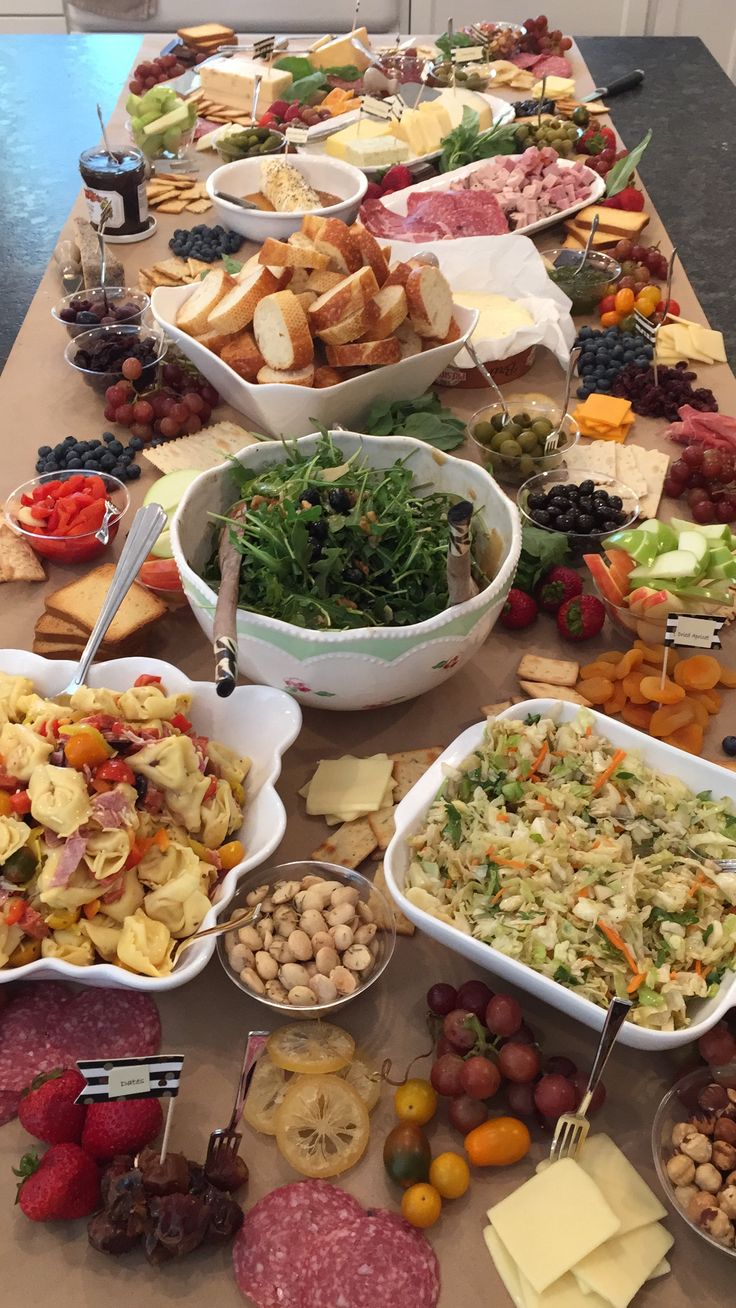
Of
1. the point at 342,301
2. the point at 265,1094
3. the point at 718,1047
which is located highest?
the point at 342,301

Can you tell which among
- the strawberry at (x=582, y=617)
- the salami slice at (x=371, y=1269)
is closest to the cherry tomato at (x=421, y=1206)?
the salami slice at (x=371, y=1269)

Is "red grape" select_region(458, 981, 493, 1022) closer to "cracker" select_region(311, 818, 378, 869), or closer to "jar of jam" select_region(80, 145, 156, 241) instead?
"cracker" select_region(311, 818, 378, 869)

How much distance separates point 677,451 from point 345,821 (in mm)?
1061

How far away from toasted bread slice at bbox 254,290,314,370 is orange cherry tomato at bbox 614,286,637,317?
0.86 meters

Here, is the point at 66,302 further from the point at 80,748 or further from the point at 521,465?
the point at 80,748

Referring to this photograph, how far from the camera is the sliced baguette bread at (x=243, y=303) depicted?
5.74 ft

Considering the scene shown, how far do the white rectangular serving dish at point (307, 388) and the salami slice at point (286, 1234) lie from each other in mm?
1150

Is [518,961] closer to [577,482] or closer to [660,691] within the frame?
[660,691]

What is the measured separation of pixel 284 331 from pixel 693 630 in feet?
2.72

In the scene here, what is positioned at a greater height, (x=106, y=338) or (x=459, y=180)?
(x=459, y=180)

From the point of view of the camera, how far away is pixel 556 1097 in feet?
3.22

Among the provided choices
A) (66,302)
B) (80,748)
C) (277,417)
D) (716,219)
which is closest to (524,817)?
(80,748)

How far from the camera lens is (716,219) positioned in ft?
9.46

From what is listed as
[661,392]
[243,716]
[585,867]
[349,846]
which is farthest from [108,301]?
[585,867]
